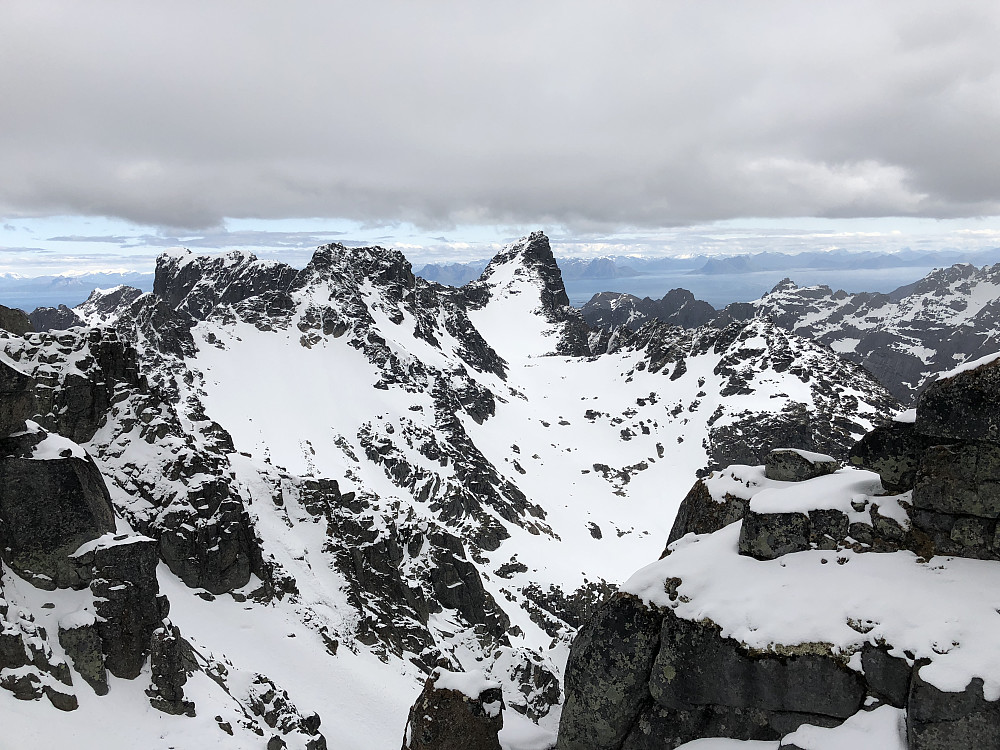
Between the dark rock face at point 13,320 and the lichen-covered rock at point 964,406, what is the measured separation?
2230 inches

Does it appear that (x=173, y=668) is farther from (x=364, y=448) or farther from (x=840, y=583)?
(x=364, y=448)

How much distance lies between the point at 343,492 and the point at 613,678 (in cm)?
6730

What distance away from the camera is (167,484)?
51.1 metres

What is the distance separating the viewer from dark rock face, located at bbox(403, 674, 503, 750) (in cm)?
1808

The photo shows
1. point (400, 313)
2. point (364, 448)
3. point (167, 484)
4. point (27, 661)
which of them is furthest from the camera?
point (400, 313)

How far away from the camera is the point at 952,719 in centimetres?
1185

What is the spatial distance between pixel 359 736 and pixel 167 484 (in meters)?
28.8

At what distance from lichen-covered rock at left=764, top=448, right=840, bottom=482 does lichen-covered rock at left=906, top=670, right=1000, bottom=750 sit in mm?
8482

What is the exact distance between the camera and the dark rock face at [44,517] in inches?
1094

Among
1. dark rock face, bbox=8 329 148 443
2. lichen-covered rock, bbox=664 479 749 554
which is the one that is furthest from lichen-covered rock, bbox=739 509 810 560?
dark rock face, bbox=8 329 148 443

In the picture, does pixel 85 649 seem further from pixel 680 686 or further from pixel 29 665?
pixel 680 686

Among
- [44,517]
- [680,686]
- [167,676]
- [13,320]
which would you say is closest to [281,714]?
[167,676]

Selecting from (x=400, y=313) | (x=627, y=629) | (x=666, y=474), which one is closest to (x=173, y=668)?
(x=627, y=629)

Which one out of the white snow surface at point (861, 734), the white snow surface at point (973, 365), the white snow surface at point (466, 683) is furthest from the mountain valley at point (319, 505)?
the white snow surface at point (973, 365)
